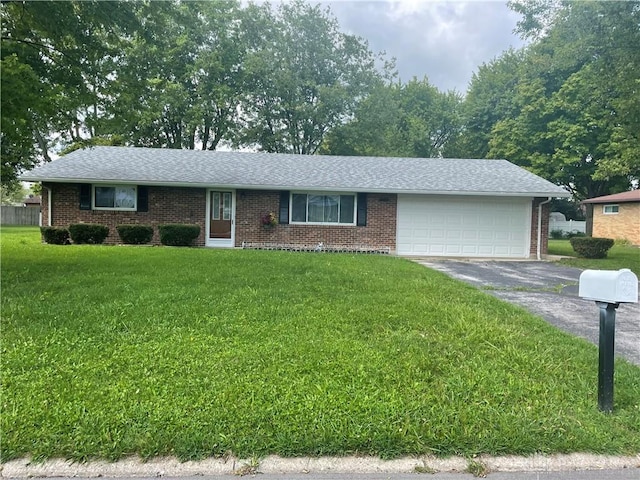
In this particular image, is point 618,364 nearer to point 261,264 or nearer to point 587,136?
point 261,264

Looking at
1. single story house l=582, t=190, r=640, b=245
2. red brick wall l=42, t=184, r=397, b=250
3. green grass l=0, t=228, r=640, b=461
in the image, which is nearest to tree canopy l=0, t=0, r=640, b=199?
single story house l=582, t=190, r=640, b=245

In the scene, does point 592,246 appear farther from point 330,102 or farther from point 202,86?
point 202,86

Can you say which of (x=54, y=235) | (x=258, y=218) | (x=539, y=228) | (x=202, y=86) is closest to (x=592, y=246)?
(x=539, y=228)

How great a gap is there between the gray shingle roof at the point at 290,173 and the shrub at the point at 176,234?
156 centimetres

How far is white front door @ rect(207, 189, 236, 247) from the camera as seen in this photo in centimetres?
1484

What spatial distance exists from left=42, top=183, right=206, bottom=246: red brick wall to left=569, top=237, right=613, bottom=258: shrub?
43.8 ft

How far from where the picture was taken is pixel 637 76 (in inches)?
424

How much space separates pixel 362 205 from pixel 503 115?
79.1 ft

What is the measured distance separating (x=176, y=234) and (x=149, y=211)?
170 cm

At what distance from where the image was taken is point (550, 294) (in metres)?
7.84

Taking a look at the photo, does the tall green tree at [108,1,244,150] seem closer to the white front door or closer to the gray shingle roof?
the gray shingle roof

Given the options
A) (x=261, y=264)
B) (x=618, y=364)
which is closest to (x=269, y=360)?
(x=618, y=364)

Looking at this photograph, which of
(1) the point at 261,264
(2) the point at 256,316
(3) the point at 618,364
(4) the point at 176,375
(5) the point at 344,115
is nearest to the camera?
(4) the point at 176,375

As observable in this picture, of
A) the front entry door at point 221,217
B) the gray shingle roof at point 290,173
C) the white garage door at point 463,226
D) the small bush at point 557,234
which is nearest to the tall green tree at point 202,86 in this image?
the gray shingle roof at point 290,173
